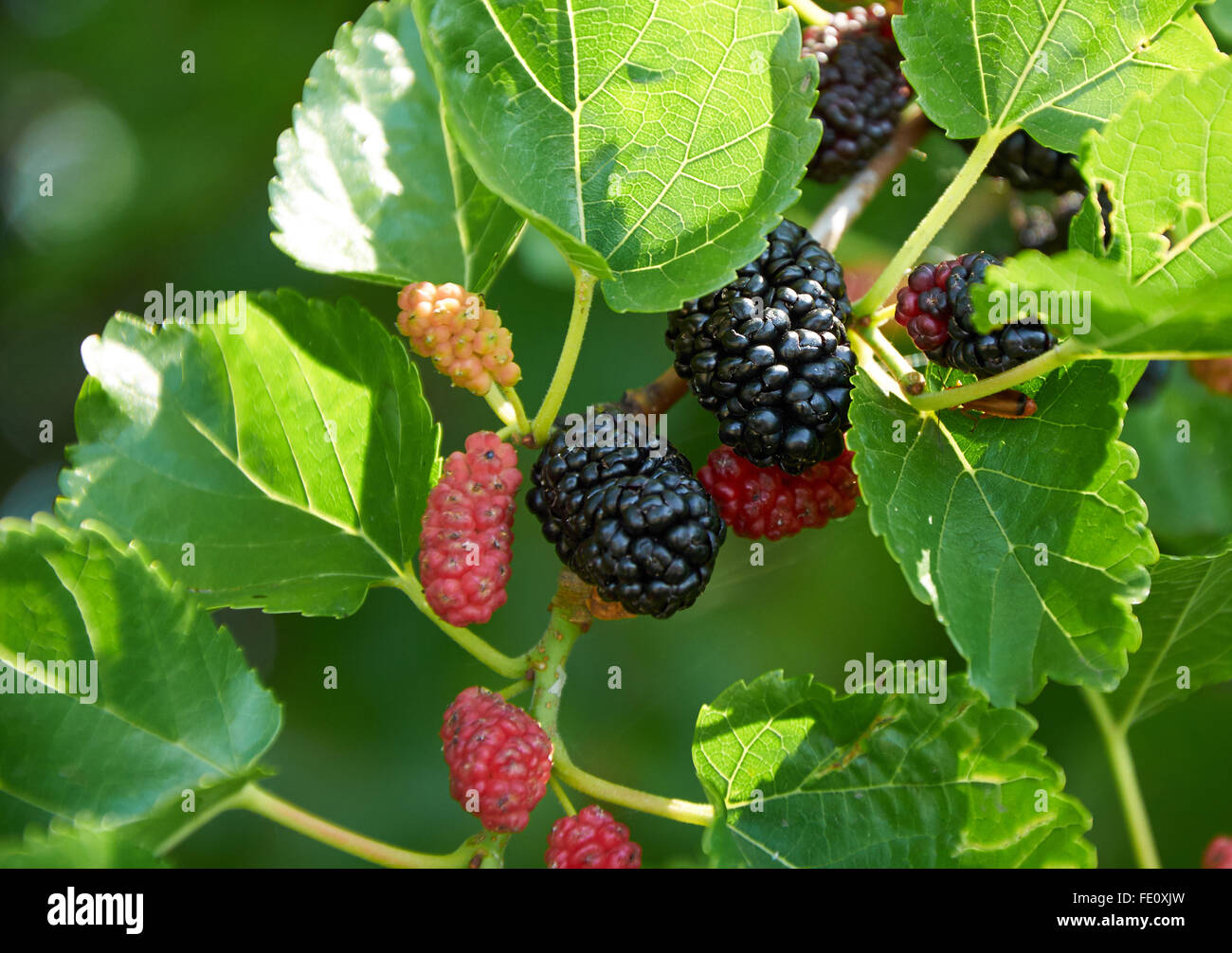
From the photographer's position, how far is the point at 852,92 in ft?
3.19

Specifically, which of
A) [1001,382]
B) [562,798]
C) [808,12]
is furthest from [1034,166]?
[562,798]

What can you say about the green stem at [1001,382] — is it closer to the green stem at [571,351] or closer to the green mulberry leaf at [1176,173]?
the green mulberry leaf at [1176,173]

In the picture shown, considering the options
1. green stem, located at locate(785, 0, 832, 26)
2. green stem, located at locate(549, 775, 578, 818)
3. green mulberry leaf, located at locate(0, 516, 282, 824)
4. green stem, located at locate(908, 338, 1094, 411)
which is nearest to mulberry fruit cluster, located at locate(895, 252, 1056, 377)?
green stem, located at locate(908, 338, 1094, 411)

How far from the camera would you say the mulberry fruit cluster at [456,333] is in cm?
79

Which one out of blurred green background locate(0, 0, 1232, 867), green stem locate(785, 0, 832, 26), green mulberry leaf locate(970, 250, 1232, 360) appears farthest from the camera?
blurred green background locate(0, 0, 1232, 867)

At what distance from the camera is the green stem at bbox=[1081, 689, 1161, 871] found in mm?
960

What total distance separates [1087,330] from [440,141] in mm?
576

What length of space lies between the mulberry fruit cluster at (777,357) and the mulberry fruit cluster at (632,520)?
6 centimetres

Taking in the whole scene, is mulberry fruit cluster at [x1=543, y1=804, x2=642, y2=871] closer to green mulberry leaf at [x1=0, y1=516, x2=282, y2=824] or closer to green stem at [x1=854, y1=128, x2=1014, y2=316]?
green mulberry leaf at [x1=0, y1=516, x2=282, y2=824]

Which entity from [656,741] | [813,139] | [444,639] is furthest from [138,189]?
[813,139]

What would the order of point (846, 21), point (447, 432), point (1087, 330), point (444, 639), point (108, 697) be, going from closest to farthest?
point (1087, 330) < point (108, 697) < point (846, 21) < point (444, 639) < point (447, 432)

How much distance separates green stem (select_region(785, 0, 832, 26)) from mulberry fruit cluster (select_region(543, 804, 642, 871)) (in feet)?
2.47

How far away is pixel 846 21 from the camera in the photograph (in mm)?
1016
